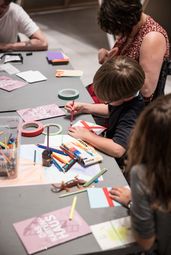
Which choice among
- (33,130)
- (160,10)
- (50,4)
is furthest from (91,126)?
(50,4)

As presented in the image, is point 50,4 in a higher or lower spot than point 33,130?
lower

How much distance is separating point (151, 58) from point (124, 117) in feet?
1.50

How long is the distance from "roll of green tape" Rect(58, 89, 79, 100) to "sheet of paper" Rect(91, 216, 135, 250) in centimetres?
90

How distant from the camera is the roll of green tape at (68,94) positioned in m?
1.92

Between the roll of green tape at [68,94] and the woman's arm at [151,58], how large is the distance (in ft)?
1.18

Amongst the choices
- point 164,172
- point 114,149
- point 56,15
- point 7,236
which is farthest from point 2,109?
point 56,15

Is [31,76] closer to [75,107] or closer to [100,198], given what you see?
[75,107]

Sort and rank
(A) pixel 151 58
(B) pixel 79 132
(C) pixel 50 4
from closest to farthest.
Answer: (B) pixel 79 132 → (A) pixel 151 58 → (C) pixel 50 4

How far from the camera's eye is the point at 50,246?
107 centimetres

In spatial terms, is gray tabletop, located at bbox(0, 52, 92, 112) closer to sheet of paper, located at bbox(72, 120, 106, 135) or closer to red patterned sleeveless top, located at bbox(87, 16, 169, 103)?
sheet of paper, located at bbox(72, 120, 106, 135)

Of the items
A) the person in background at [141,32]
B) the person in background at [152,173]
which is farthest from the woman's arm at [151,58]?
the person in background at [152,173]

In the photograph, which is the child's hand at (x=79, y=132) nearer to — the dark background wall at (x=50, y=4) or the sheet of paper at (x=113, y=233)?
the sheet of paper at (x=113, y=233)

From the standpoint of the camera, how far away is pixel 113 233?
1.12 m

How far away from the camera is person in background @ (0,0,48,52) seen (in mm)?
2590
